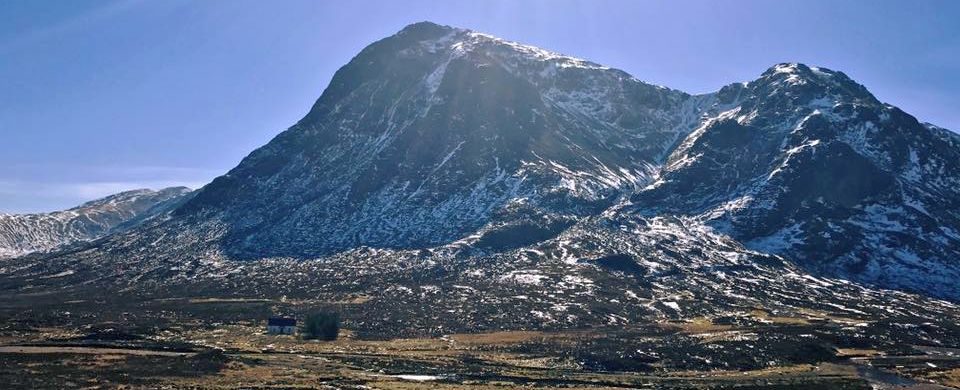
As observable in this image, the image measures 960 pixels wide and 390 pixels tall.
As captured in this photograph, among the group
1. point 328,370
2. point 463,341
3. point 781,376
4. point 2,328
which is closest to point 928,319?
point 781,376

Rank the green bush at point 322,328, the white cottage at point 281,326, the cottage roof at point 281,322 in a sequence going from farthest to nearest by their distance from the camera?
the cottage roof at point 281,322 < the white cottage at point 281,326 < the green bush at point 322,328

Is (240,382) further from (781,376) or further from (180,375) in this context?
(781,376)

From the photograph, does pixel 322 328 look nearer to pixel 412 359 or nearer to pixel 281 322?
pixel 281 322

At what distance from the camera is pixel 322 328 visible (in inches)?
6289

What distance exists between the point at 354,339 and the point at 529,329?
41478 millimetres

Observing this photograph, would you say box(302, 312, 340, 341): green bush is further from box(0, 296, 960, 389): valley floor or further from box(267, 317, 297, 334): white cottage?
box(267, 317, 297, 334): white cottage

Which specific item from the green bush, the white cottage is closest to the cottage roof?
the white cottage

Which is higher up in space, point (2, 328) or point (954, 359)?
point (2, 328)

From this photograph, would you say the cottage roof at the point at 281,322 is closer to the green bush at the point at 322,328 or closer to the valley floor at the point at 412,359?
the valley floor at the point at 412,359

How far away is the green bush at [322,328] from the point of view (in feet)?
522

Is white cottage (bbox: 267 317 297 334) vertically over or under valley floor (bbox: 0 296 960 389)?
over

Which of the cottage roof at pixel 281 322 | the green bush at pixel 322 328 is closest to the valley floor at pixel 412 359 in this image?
the green bush at pixel 322 328

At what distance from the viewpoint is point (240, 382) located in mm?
97688

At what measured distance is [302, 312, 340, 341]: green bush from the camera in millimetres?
159250
